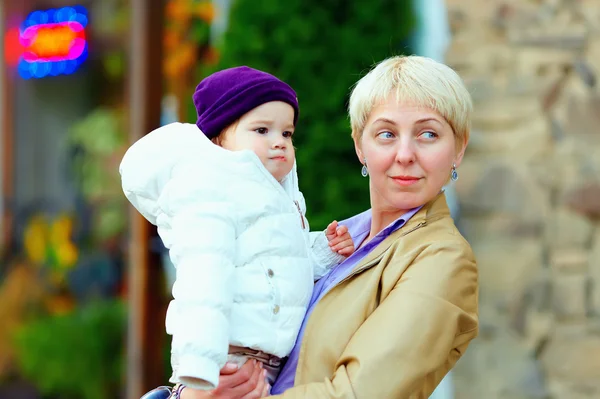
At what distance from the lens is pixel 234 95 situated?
1832 millimetres

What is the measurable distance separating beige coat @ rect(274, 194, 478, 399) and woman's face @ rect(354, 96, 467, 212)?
0.24 ft

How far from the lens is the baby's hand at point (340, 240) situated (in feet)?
6.63

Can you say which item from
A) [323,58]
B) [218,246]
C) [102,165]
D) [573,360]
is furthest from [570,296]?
[102,165]

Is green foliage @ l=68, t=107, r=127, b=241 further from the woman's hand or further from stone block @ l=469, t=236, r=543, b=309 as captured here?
the woman's hand

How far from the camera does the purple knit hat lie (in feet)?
5.98

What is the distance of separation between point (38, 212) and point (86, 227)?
2.67 feet

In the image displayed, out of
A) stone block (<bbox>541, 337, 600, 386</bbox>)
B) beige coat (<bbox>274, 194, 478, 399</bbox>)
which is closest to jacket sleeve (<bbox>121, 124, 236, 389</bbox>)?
beige coat (<bbox>274, 194, 478, 399</bbox>)

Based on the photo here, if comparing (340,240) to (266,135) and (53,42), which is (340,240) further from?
(53,42)

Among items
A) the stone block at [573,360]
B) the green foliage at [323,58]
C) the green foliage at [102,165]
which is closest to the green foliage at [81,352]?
the green foliage at [102,165]

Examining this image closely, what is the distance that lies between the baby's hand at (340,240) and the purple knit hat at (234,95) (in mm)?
318

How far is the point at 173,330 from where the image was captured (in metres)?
1.70

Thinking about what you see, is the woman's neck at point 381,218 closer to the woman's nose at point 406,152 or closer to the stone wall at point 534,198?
the woman's nose at point 406,152

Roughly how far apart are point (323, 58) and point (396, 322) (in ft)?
7.12

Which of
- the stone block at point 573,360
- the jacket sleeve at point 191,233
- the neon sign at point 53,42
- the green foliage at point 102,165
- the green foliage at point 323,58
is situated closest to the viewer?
the jacket sleeve at point 191,233
